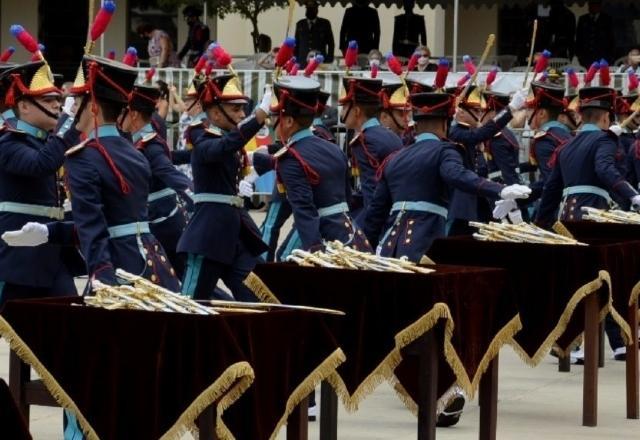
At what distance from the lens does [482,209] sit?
1178cm

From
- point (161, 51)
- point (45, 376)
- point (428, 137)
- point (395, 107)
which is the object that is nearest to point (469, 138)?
point (395, 107)

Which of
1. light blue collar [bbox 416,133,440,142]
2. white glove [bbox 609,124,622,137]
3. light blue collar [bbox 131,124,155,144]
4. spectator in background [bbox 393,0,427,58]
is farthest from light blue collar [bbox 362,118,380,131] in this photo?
spectator in background [bbox 393,0,427,58]

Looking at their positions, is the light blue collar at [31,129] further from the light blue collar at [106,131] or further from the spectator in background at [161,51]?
the spectator in background at [161,51]

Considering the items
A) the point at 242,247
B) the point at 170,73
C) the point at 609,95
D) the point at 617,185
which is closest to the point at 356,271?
the point at 242,247

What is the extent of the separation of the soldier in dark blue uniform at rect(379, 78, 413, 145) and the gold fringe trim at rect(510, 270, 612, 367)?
314 cm

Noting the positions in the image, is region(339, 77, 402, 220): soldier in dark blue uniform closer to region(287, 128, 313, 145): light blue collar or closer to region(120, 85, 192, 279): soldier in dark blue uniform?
region(120, 85, 192, 279): soldier in dark blue uniform

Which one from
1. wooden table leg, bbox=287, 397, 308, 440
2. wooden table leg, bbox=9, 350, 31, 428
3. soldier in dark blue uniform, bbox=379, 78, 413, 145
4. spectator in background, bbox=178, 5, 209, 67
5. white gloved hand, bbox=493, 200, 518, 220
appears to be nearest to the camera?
wooden table leg, bbox=287, 397, 308, 440

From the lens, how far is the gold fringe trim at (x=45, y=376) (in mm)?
5754

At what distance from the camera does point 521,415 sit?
28.8 feet

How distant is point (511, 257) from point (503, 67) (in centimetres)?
1434

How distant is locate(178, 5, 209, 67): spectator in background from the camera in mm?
22609

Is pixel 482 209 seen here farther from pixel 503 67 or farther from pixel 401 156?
pixel 503 67

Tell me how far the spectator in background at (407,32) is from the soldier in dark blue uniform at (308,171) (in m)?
13.2

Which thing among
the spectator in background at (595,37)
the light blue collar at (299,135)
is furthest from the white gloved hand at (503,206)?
the spectator in background at (595,37)
